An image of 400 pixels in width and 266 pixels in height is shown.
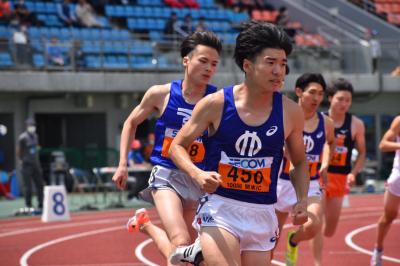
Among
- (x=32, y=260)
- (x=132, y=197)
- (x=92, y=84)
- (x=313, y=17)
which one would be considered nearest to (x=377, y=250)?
(x=32, y=260)

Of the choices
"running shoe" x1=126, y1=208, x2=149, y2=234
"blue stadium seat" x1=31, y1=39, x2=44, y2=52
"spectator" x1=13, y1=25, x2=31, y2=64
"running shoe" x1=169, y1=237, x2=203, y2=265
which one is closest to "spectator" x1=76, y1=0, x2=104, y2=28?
"spectator" x1=13, y1=25, x2=31, y2=64

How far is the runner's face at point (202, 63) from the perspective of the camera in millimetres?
5309

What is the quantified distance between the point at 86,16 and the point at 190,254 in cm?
1822

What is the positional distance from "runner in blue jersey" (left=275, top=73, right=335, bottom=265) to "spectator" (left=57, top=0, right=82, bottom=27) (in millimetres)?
15463

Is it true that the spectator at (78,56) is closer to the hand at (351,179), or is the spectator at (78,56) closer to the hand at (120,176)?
the hand at (351,179)

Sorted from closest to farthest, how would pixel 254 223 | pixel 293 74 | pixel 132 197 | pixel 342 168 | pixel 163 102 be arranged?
1. pixel 254 223
2. pixel 163 102
3. pixel 342 168
4. pixel 132 197
5. pixel 293 74

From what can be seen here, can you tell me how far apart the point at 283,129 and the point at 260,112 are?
6.7 inches

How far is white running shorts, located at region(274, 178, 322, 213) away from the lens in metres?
6.47

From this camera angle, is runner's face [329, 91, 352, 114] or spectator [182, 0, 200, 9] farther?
spectator [182, 0, 200, 9]

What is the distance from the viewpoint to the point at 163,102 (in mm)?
5441

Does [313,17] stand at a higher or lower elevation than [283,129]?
higher

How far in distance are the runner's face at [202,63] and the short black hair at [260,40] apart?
4.13 ft

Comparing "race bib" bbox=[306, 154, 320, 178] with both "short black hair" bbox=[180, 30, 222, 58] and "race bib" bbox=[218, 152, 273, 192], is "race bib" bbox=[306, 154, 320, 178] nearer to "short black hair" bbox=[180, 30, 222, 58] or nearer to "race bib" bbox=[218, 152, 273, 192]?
"short black hair" bbox=[180, 30, 222, 58]

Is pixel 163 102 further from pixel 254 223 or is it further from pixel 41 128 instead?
pixel 41 128
